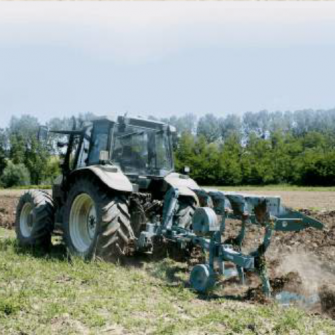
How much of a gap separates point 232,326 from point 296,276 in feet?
5.66

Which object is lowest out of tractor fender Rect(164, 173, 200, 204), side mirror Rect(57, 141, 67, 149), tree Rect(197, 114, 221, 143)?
tractor fender Rect(164, 173, 200, 204)

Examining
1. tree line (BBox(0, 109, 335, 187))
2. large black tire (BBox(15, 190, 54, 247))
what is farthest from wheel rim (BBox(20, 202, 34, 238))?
tree line (BBox(0, 109, 335, 187))

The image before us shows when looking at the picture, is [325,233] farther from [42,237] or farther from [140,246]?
[42,237]

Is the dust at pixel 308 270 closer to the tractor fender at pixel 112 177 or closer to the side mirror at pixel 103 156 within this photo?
the tractor fender at pixel 112 177

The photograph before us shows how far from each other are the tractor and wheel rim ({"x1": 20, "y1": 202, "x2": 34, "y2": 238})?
19 millimetres

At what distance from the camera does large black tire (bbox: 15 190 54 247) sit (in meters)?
8.38

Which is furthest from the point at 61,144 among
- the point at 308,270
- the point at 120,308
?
the point at 308,270

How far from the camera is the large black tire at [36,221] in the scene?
8.38 metres

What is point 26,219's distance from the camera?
919cm

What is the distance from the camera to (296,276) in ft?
19.0

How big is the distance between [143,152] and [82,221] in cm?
150

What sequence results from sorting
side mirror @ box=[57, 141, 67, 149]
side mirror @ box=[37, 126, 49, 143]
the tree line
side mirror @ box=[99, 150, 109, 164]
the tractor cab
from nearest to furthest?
side mirror @ box=[99, 150, 109, 164] < the tractor cab < side mirror @ box=[37, 126, 49, 143] < side mirror @ box=[57, 141, 67, 149] < the tree line

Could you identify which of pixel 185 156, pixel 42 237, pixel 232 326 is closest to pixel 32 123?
pixel 185 156

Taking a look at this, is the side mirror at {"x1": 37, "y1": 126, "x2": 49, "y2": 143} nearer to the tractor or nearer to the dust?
the tractor
